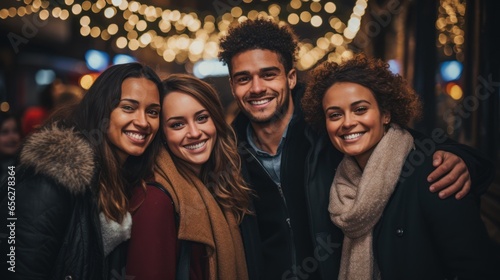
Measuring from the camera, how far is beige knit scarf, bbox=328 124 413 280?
2180 millimetres

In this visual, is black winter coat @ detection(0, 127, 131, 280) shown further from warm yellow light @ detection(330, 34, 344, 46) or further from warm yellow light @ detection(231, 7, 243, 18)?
warm yellow light @ detection(330, 34, 344, 46)

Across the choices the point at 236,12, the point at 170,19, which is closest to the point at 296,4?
the point at 236,12

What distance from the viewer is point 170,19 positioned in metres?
8.63

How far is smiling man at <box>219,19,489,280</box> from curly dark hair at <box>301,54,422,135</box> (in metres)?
0.30

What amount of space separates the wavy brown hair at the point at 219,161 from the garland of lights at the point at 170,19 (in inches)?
138

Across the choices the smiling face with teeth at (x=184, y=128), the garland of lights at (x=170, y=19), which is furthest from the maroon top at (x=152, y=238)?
the garland of lights at (x=170, y=19)

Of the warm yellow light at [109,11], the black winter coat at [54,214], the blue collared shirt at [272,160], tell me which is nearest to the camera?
the black winter coat at [54,214]

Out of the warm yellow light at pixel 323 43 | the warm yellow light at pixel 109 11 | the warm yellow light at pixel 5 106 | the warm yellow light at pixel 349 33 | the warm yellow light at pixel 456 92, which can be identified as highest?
the warm yellow light at pixel 323 43

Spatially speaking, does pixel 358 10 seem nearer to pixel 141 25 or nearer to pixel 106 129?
pixel 141 25

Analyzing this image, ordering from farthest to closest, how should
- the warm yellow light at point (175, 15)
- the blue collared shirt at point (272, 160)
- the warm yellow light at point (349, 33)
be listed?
the warm yellow light at point (349, 33) < the warm yellow light at point (175, 15) < the blue collared shirt at point (272, 160)

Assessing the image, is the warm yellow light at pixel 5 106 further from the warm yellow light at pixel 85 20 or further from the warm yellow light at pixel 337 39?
the warm yellow light at pixel 337 39

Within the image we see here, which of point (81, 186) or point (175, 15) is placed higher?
point (175, 15)

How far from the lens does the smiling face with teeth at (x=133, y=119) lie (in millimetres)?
2389

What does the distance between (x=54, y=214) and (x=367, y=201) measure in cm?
162
